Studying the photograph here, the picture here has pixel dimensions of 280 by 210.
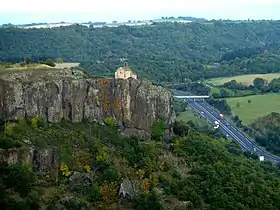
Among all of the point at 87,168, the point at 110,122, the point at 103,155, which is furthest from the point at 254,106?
the point at 87,168

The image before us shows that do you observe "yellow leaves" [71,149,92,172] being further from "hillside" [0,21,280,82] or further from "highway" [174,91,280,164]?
"hillside" [0,21,280,82]

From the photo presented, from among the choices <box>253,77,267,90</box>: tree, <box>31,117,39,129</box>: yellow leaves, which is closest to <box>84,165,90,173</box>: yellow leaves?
<box>31,117,39,129</box>: yellow leaves

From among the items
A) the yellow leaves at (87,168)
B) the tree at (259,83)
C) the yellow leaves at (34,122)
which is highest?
the yellow leaves at (34,122)

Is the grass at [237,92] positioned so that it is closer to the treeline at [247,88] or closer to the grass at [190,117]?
the treeline at [247,88]

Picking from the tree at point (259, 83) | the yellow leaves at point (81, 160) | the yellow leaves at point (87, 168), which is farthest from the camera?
the tree at point (259, 83)

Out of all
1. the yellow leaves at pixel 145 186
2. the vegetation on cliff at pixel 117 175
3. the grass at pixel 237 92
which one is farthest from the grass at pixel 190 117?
the yellow leaves at pixel 145 186

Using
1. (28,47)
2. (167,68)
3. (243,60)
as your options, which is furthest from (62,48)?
(243,60)
